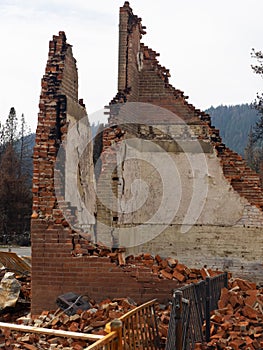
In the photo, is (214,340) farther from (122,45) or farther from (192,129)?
(122,45)

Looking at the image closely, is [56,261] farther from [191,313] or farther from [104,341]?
[104,341]

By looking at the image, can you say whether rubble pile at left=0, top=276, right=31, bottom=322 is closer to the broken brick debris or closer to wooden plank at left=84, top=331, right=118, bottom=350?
the broken brick debris

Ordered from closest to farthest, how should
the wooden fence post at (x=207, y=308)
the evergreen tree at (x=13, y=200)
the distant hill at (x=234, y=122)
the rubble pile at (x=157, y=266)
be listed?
the wooden fence post at (x=207, y=308), the rubble pile at (x=157, y=266), the evergreen tree at (x=13, y=200), the distant hill at (x=234, y=122)

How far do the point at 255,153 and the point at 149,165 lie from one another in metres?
53.2

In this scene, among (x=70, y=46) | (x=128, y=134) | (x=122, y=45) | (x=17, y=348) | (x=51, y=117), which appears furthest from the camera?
(x=122, y=45)

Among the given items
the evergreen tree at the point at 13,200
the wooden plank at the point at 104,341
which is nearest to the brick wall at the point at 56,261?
the wooden plank at the point at 104,341

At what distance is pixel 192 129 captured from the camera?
39.0 ft

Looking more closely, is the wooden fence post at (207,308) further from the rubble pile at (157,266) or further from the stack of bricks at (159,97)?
the stack of bricks at (159,97)

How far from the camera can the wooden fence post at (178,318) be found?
18.2 feet

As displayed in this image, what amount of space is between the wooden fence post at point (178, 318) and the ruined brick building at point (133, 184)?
2394 millimetres

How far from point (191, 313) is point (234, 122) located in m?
113

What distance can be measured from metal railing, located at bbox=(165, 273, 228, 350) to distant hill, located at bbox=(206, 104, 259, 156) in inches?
3684

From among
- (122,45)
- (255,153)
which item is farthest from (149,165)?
(255,153)

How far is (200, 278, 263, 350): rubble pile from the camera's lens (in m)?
6.77
